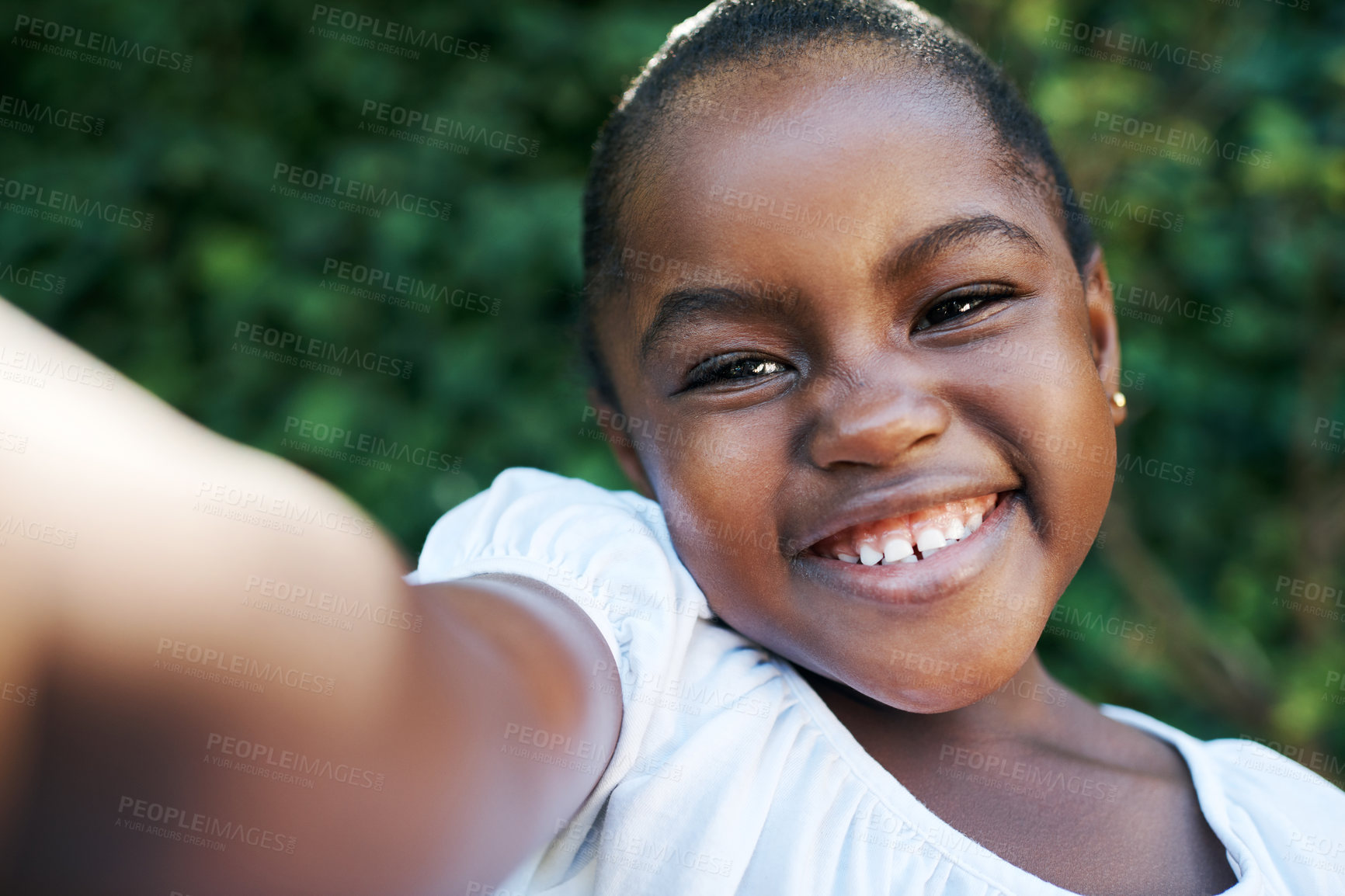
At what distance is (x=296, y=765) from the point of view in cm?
60

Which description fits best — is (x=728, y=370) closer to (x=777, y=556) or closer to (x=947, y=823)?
(x=777, y=556)

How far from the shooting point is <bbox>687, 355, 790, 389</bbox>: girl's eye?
3.81 feet

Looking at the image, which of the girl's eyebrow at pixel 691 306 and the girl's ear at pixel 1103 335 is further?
the girl's ear at pixel 1103 335

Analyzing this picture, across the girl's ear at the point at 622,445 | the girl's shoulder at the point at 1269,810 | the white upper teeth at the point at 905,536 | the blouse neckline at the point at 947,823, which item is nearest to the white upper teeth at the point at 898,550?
the white upper teeth at the point at 905,536

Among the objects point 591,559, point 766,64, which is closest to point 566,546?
point 591,559

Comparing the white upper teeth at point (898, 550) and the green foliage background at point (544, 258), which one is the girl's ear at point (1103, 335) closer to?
the white upper teeth at point (898, 550)

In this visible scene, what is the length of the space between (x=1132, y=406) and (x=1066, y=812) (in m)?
1.51

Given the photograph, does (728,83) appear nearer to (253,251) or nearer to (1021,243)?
(1021,243)

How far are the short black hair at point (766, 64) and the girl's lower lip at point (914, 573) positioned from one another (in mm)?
451

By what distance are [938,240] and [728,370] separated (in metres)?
0.28

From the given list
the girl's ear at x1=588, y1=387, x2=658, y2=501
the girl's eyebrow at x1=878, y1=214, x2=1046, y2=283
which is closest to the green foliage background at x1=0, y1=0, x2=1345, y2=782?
the girl's ear at x1=588, y1=387, x2=658, y2=501

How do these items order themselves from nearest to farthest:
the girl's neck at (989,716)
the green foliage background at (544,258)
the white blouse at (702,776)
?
the white blouse at (702,776), the girl's neck at (989,716), the green foliage background at (544,258)

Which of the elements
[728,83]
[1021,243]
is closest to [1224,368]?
[1021,243]

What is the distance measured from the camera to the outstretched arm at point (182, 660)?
0.52 m
